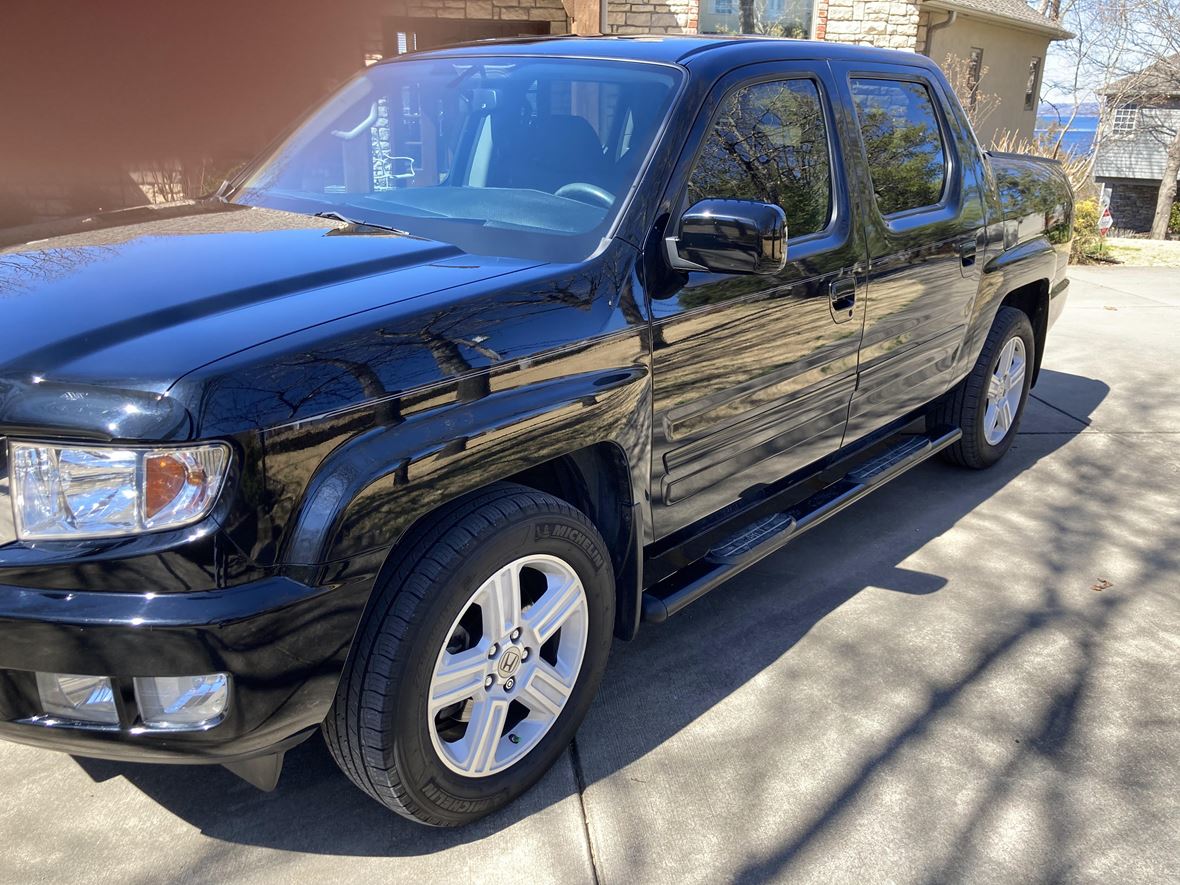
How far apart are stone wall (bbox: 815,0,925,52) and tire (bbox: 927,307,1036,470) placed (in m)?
10.1

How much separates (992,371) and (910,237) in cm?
130

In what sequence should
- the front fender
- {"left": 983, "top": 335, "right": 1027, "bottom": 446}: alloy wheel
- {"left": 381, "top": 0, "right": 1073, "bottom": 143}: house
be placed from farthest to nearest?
{"left": 381, "top": 0, "right": 1073, "bottom": 143}: house < {"left": 983, "top": 335, "right": 1027, "bottom": 446}: alloy wheel < the front fender

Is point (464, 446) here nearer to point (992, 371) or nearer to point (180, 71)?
point (992, 371)

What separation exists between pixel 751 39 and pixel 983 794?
2.45 metres

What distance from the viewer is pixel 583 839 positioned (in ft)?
8.16

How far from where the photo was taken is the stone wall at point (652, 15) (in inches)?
517

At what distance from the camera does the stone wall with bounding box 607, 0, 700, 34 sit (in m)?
13.1

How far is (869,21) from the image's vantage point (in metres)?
14.0

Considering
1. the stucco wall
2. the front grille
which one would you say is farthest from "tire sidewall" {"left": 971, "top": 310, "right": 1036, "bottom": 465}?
the stucco wall

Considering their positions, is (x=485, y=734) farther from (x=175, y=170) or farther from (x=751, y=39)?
(x=175, y=170)

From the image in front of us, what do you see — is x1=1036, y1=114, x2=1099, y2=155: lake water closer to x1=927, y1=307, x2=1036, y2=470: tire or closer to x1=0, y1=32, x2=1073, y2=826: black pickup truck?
x1=927, y1=307, x2=1036, y2=470: tire

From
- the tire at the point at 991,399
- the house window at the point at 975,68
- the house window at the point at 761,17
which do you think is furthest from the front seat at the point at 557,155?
the house window at the point at 975,68

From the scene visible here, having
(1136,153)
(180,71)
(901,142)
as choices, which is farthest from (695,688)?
(1136,153)

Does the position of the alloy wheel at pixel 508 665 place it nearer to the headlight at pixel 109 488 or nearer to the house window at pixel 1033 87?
the headlight at pixel 109 488
